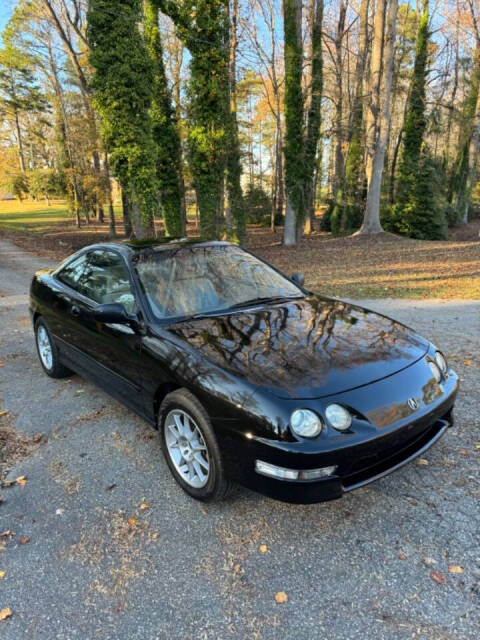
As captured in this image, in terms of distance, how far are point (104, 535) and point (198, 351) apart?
1237 millimetres

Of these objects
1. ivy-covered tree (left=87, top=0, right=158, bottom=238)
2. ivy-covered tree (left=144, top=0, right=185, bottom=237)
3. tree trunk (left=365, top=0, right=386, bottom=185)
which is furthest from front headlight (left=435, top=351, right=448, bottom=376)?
tree trunk (left=365, top=0, right=386, bottom=185)

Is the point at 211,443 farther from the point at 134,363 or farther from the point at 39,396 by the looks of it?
the point at 39,396

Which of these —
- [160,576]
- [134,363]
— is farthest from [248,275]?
[160,576]

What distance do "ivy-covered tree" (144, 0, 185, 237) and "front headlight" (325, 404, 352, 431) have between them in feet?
55.2

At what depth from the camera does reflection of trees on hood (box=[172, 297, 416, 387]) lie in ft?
8.20

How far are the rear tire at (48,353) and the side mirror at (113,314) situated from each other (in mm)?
1751

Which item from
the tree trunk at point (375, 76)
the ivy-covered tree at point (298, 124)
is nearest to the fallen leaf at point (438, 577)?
the ivy-covered tree at point (298, 124)

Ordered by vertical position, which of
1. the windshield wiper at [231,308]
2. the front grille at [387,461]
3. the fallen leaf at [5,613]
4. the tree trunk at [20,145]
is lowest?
the fallen leaf at [5,613]

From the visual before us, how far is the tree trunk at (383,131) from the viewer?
1867 cm

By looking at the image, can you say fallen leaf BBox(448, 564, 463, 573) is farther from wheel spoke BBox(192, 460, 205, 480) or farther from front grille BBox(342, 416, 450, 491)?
wheel spoke BBox(192, 460, 205, 480)

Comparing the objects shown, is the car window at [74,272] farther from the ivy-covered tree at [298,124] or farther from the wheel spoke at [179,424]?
the ivy-covered tree at [298,124]

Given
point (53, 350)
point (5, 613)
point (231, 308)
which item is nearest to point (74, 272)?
point (53, 350)

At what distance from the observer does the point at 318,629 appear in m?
1.93

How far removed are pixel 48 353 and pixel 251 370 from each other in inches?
128
